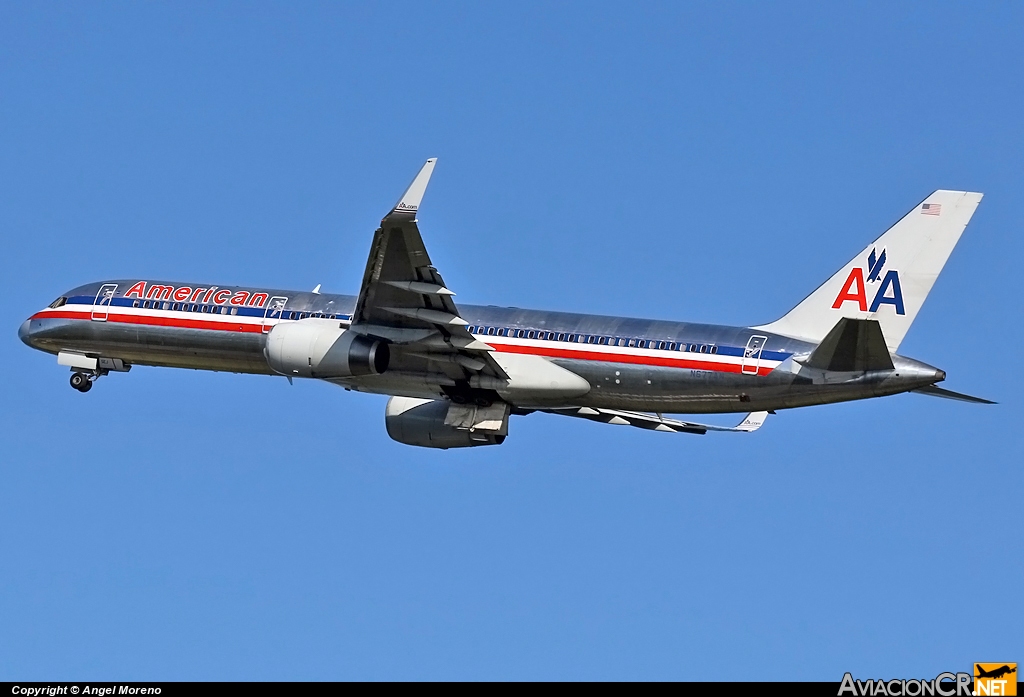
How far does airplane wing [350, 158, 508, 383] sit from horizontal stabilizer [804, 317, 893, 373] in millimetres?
9564

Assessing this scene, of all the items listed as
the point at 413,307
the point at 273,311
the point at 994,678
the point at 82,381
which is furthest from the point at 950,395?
the point at 82,381

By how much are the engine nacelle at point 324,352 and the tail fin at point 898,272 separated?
11.3m

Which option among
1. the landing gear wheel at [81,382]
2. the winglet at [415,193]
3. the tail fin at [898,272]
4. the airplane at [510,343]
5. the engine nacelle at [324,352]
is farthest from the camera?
the landing gear wheel at [81,382]

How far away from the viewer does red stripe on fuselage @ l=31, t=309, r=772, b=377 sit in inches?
1863

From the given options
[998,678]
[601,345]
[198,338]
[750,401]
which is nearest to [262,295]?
[198,338]

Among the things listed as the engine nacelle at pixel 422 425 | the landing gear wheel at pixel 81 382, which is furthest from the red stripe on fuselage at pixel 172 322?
the engine nacelle at pixel 422 425

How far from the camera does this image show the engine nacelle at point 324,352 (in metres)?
48.8

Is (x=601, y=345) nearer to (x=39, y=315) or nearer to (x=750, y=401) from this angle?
(x=750, y=401)

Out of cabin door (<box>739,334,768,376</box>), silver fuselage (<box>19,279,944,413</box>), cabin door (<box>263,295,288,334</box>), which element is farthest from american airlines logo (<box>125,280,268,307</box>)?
cabin door (<box>739,334,768,376</box>)

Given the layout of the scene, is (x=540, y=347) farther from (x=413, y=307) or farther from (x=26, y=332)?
(x=26, y=332)

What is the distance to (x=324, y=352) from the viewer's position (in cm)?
4884

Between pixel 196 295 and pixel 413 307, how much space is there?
8957 mm

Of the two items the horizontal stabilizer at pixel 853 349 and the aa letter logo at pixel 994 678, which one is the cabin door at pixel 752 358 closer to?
the horizontal stabilizer at pixel 853 349

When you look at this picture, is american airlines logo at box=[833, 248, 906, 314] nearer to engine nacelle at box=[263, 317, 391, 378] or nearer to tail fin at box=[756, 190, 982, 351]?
tail fin at box=[756, 190, 982, 351]
